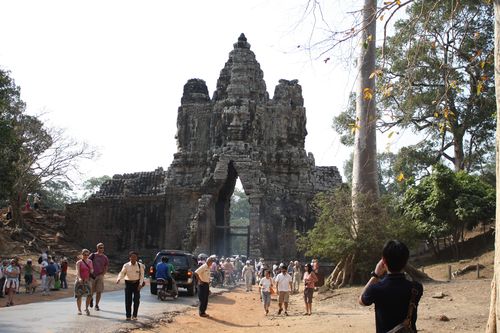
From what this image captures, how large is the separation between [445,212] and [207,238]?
11.8 m

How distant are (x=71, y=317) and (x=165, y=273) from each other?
4.87 m

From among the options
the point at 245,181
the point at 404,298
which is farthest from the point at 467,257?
the point at 404,298

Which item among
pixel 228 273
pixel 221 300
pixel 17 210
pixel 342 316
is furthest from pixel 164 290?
pixel 17 210

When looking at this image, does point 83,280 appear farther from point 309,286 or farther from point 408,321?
point 408,321

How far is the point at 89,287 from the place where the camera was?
11891 mm

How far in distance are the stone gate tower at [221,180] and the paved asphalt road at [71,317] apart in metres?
16.2

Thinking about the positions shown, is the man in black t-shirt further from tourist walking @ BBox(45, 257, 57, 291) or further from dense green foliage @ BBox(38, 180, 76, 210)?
dense green foliage @ BBox(38, 180, 76, 210)

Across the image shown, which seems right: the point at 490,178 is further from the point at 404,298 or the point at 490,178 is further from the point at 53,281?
the point at 404,298

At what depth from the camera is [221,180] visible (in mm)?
31234

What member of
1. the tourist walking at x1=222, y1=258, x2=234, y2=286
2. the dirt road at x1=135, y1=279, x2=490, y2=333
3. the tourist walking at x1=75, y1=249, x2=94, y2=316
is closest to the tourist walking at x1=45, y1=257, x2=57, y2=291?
the dirt road at x1=135, y1=279, x2=490, y2=333

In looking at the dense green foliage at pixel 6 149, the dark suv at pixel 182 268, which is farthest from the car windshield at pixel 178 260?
the dense green foliage at pixel 6 149

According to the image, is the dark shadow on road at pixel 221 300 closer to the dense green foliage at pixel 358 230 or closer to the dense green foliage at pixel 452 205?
the dense green foliage at pixel 358 230

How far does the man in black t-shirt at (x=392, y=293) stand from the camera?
430 centimetres

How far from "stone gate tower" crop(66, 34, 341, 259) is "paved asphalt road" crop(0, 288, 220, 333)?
1615 cm
